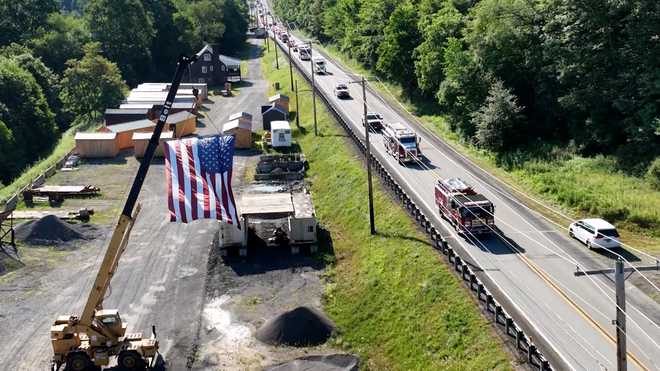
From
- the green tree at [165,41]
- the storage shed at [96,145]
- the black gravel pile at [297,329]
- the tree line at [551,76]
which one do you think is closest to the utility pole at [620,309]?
the black gravel pile at [297,329]

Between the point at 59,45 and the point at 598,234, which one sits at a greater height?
the point at 59,45

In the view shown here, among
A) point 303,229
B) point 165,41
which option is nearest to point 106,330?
point 303,229

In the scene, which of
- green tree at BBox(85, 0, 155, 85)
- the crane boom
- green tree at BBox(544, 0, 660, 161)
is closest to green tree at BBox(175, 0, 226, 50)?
green tree at BBox(85, 0, 155, 85)

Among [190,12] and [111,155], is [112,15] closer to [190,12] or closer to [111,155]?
[190,12]

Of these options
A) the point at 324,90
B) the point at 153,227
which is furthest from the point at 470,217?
the point at 324,90

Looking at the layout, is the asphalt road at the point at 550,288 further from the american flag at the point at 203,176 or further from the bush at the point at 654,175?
the american flag at the point at 203,176

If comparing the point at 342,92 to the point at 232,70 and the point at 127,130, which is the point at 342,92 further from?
the point at 232,70
